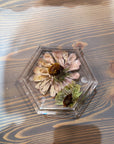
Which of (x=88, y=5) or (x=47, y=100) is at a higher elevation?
(x=88, y=5)

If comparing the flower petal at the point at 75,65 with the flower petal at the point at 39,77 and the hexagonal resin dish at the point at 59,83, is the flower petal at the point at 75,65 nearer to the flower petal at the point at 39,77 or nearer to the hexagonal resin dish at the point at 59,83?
the hexagonal resin dish at the point at 59,83

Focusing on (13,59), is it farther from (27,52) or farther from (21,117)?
(21,117)

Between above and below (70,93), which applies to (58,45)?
above

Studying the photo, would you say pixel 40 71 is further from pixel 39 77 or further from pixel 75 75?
pixel 75 75

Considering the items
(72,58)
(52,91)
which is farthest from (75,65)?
(52,91)

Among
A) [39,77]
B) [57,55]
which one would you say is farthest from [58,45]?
[39,77]

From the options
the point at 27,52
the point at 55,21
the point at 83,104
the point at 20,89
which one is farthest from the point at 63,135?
the point at 55,21

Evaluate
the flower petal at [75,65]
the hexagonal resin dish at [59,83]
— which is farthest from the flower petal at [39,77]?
the flower petal at [75,65]
